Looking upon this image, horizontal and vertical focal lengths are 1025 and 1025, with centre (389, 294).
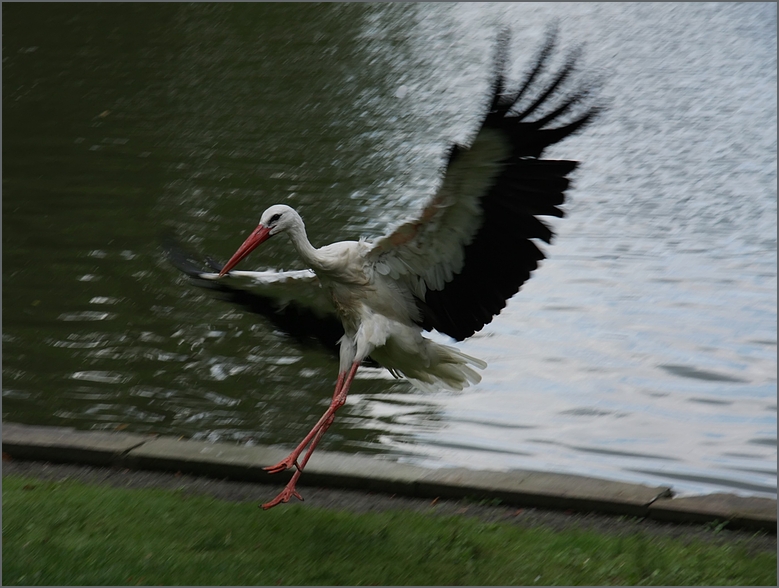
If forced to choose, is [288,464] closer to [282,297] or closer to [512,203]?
→ [282,297]

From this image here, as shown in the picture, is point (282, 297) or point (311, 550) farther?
point (282, 297)

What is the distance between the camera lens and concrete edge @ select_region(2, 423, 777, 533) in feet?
17.2

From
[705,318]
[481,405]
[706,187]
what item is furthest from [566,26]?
[481,405]

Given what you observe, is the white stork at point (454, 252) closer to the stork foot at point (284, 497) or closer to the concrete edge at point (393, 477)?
the stork foot at point (284, 497)

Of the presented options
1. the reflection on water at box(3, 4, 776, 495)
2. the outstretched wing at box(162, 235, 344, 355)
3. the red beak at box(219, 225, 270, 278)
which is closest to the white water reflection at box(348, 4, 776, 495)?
the reflection on water at box(3, 4, 776, 495)

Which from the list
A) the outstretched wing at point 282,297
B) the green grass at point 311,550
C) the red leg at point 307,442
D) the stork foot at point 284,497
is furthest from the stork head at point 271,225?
the green grass at point 311,550

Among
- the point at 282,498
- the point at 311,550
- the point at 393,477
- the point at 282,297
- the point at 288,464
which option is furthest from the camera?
the point at 282,297

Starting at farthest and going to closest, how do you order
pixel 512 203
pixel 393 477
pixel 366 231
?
pixel 366 231 < pixel 393 477 < pixel 512 203

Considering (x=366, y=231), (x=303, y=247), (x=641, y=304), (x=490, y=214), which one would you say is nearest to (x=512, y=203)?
(x=490, y=214)

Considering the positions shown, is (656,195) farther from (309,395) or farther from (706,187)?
(309,395)

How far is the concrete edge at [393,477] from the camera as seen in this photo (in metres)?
5.25

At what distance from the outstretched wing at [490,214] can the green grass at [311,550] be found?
46.5 inches

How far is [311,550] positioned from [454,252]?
5.42ft

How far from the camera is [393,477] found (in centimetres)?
562
